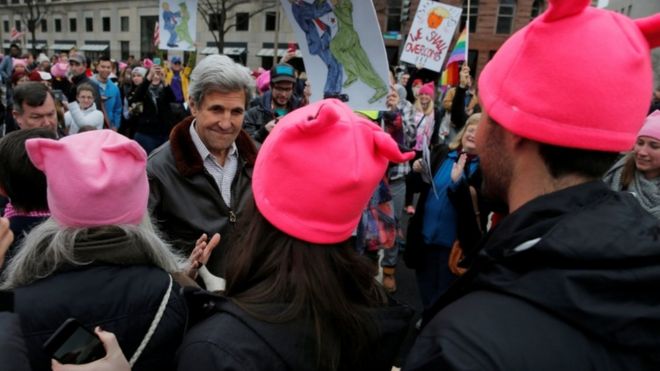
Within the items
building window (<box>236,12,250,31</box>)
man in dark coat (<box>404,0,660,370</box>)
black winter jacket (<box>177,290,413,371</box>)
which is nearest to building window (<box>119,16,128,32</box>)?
building window (<box>236,12,250,31</box>)

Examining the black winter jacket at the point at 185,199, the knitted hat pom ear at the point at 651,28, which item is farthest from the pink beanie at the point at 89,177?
the knitted hat pom ear at the point at 651,28

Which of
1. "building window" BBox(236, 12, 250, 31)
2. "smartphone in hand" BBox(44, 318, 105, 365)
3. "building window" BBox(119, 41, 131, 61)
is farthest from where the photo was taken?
"building window" BBox(119, 41, 131, 61)

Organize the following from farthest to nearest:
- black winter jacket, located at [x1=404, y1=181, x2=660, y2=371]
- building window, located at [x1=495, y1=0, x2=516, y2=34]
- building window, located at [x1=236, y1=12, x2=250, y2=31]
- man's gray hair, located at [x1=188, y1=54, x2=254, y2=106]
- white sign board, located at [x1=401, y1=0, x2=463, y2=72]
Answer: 1. building window, located at [x1=236, y1=12, x2=250, y2=31]
2. building window, located at [x1=495, y1=0, x2=516, y2=34]
3. white sign board, located at [x1=401, y1=0, x2=463, y2=72]
4. man's gray hair, located at [x1=188, y1=54, x2=254, y2=106]
5. black winter jacket, located at [x1=404, y1=181, x2=660, y2=371]

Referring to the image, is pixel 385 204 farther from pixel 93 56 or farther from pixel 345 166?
pixel 93 56

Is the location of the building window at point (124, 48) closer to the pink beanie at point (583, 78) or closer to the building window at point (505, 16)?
the building window at point (505, 16)

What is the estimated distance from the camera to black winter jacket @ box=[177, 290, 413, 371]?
1.12 metres

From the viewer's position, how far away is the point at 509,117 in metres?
1.14

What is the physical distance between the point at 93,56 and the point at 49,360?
51.6 metres

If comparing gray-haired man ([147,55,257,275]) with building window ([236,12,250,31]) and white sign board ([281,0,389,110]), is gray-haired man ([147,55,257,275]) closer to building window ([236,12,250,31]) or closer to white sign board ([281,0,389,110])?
white sign board ([281,0,389,110])

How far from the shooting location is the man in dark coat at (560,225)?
90cm

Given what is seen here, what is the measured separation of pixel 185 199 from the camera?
2559 millimetres

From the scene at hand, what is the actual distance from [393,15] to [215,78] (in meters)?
35.9

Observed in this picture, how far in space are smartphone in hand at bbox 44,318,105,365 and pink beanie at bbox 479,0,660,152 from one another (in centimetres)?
118

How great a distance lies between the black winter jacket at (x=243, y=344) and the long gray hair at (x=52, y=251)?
1.38ft
